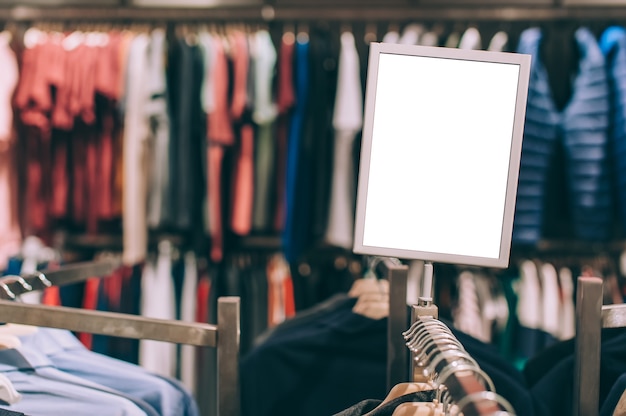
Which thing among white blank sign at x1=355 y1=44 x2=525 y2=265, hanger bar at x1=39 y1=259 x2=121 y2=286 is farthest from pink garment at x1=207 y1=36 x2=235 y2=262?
white blank sign at x1=355 y1=44 x2=525 y2=265

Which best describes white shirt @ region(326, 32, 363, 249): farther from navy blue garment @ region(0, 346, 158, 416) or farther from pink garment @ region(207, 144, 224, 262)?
navy blue garment @ region(0, 346, 158, 416)

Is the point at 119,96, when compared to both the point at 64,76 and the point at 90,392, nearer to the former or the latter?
the point at 64,76

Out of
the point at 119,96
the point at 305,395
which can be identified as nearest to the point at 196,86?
the point at 119,96

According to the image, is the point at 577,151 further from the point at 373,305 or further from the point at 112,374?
the point at 112,374

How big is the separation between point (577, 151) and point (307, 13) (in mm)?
1236

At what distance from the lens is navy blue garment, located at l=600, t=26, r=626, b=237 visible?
2209 millimetres

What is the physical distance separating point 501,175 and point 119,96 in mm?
1847

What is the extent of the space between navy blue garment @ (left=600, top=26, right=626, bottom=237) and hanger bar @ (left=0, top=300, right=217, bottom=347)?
190 centimetres

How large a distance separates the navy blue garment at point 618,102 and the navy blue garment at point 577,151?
0.11ft

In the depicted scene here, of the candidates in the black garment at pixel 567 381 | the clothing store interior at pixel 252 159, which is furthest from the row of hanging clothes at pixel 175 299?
the black garment at pixel 567 381

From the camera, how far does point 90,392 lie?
94 cm

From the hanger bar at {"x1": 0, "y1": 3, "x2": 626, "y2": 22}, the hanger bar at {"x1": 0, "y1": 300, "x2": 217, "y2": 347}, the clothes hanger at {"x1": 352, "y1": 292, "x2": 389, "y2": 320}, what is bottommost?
the clothes hanger at {"x1": 352, "y1": 292, "x2": 389, "y2": 320}

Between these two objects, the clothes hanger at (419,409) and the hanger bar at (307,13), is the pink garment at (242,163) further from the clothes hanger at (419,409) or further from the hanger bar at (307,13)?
the clothes hanger at (419,409)

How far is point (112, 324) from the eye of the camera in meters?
0.84
